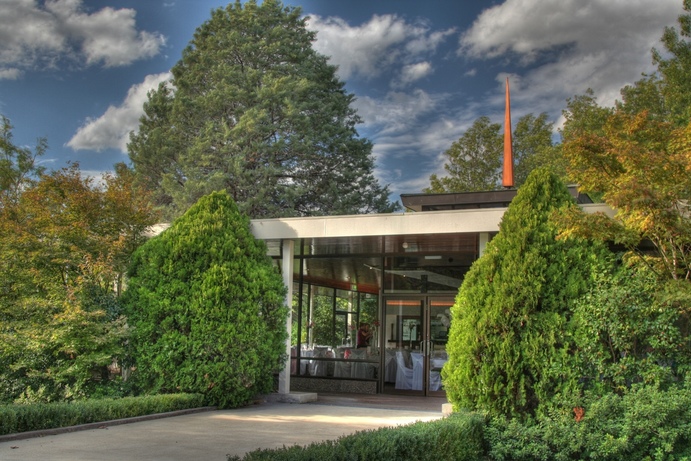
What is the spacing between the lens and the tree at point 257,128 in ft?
88.4

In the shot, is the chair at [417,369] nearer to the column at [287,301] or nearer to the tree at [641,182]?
the column at [287,301]

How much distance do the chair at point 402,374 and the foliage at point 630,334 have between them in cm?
503

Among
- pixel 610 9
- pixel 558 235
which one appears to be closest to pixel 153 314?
pixel 558 235

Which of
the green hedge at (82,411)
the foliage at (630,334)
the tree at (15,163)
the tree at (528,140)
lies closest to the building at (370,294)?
the green hedge at (82,411)

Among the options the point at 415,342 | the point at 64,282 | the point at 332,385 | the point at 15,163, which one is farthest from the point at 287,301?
the point at 15,163

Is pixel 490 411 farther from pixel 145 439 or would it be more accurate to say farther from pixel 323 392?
pixel 323 392

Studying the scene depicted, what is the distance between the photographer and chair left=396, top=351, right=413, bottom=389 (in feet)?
43.5

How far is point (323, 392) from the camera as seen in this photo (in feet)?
45.1

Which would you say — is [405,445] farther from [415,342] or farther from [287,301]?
[415,342]

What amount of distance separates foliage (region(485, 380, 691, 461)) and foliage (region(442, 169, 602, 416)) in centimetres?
50

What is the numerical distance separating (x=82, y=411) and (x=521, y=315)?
5967 millimetres

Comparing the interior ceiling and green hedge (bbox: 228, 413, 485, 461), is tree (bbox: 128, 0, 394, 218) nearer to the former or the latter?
the interior ceiling

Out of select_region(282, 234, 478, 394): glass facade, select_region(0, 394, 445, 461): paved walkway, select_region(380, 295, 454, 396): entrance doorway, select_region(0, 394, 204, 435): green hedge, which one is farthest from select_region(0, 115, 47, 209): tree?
select_region(0, 394, 445, 461): paved walkway

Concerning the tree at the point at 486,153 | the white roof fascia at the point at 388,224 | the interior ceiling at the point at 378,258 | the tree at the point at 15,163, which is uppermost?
the tree at the point at 486,153
